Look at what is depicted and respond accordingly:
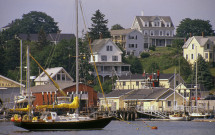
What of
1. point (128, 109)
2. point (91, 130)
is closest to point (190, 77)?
point (128, 109)

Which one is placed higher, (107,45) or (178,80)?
(107,45)

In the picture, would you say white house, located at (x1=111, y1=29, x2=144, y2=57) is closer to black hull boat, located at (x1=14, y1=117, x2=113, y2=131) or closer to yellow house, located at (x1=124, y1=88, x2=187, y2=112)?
yellow house, located at (x1=124, y1=88, x2=187, y2=112)

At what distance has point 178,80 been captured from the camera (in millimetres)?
133250

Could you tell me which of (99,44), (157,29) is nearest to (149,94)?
(99,44)

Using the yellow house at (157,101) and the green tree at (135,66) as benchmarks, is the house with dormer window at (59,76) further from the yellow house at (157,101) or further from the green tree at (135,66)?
the green tree at (135,66)

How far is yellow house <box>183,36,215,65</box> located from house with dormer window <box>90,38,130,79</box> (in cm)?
1671

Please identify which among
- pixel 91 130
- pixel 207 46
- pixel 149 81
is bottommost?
pixel 91 130

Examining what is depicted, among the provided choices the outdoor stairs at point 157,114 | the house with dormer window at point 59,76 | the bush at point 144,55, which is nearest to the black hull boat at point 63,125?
the outdoor stairs at point 157,114

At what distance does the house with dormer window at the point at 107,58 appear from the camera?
154625 millimetres

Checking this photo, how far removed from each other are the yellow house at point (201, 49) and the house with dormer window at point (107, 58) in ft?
54.8

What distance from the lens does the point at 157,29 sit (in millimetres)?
194375

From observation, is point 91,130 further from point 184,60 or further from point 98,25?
point 98,25

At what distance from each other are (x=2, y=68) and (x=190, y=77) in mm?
47383

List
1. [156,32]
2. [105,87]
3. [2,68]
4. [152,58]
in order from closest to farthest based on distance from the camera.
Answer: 1. [105,87]
2. [2,68]
3. [152,58]
4. [156,32]
